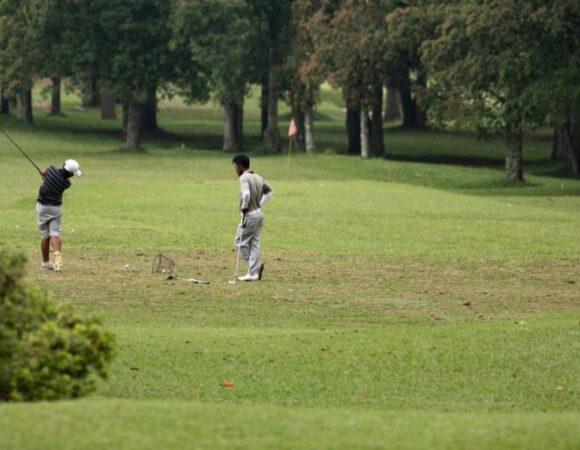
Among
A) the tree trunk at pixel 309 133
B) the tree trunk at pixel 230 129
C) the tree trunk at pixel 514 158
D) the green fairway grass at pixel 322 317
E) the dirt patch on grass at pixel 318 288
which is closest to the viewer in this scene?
the green fairway grass at pixel 322 317

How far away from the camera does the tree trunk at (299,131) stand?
64.4 meters

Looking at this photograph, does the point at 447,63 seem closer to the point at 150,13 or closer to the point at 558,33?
the point at 558,33

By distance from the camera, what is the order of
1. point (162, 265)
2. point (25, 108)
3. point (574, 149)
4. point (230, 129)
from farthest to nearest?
point (25, 108) < point (230, 129) < point (574, 149) < point (162, 265)

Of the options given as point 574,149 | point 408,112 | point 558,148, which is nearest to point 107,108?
point 408,112

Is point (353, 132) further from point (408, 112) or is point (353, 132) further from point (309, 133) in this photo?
point (408, 112)

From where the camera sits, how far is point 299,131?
65.5 m

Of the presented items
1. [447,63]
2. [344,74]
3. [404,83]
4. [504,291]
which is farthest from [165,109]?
[504,291]

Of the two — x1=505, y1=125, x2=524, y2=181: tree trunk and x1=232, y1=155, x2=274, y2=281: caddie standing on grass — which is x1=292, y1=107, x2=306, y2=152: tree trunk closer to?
x1=505, y1=125, x2=524, y2=181: tree trunk

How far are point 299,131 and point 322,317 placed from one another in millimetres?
47989

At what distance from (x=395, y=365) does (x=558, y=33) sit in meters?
28.3

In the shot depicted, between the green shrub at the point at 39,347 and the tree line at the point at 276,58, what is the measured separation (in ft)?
115

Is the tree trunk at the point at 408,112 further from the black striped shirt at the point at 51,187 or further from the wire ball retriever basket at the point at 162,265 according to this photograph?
the black striped shirt at the point at 51,187

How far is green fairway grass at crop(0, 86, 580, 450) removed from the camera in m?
8.51

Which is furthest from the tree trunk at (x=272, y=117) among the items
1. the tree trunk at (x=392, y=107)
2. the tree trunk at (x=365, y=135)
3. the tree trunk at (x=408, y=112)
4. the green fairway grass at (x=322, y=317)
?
the tree trunk at (x=392, y=107)
